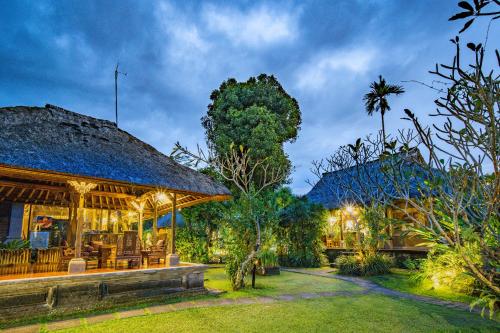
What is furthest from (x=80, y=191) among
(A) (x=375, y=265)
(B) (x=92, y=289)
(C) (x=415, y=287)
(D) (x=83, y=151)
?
(A) (x=375, y=265)

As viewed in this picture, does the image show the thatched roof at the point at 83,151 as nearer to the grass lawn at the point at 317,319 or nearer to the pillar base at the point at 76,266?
the pillar base at the point at 76,266

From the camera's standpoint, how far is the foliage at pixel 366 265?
11234mm

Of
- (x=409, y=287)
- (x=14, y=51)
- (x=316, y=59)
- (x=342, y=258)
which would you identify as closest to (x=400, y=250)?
(x=342, y=258)

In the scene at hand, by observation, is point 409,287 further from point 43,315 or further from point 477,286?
point 43,315

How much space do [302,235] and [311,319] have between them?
32.3ft

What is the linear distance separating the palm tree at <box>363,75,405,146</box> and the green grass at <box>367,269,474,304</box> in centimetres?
1780

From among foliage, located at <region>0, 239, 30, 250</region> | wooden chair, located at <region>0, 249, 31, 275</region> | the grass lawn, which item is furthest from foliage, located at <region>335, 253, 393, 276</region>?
foliage, located at <region>0, 239, 30, 250</region>

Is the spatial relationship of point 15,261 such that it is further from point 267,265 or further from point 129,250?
point 267,265

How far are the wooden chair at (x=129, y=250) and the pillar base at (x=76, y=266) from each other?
1164mm

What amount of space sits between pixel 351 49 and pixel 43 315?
1847cm

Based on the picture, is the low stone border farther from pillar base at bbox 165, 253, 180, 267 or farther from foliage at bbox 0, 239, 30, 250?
foliage at bbox 0, 239, 30, 250

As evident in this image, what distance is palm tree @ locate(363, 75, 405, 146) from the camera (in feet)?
84.8

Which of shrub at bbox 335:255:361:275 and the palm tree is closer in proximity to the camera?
shrub at bbox 335:255:361:275

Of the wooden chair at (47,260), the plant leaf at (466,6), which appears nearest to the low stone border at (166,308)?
the wooden chair at (47,260)
